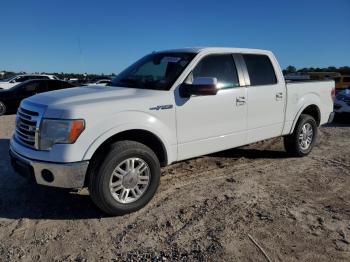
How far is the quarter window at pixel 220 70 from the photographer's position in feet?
16.7

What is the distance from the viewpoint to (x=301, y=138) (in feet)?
22.6

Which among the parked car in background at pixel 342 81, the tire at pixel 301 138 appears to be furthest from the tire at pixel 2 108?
the parked car in background at pixel 342 81

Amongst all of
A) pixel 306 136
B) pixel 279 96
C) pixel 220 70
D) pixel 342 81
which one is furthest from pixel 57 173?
pixel 342 81

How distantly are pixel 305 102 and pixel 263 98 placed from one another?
1355 millimetres

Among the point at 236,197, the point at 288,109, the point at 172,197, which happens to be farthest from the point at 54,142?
the point at 288,109

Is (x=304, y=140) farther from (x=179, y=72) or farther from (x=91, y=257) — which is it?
(x=91, y=257)

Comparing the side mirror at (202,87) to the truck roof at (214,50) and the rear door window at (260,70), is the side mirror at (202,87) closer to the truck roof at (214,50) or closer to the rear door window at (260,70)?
the truck roof at (214,50)

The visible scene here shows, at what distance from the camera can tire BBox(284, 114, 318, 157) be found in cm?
672

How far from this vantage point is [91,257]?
11.1 ft

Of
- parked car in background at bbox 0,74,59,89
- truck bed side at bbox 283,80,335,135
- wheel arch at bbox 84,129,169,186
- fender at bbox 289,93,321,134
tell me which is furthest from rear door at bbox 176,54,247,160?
parked car in background at bbox 0,74,59,89

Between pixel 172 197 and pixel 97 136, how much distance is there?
54.2 inches

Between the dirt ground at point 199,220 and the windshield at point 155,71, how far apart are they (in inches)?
56.4

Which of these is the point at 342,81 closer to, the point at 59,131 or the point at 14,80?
the point at 14,80

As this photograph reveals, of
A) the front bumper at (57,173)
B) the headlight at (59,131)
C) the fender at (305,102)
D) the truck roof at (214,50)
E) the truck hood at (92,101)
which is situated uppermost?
the truck roof at (214,50)
